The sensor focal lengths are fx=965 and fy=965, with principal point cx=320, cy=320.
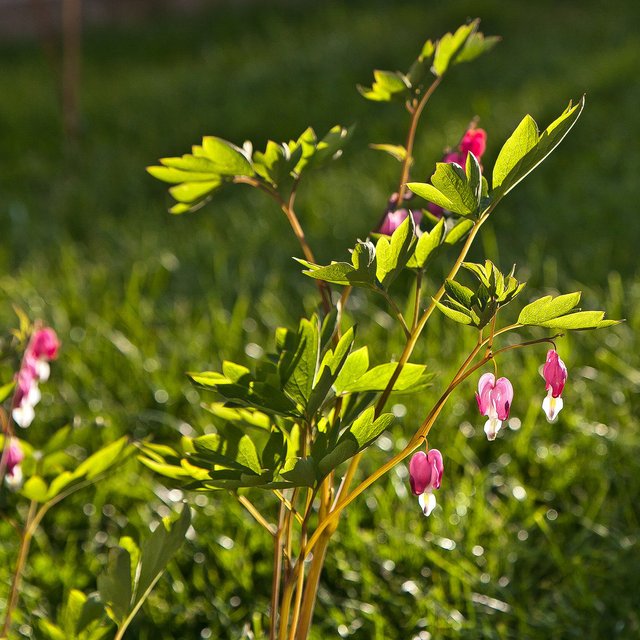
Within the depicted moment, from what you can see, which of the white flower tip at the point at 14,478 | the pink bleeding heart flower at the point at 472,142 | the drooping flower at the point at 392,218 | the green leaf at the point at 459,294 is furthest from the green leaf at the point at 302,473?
the white flower tip at the point at 14,478

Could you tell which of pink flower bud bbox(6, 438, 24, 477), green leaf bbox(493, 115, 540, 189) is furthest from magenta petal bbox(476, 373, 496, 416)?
pink flower bud bbox(6, 438, 24, 477)

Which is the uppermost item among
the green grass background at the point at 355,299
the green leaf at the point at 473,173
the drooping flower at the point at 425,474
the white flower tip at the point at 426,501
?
the green leaf at the point at 473,173

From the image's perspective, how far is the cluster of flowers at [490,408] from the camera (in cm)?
97

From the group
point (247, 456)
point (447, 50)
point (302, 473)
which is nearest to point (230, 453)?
point (247, 456)

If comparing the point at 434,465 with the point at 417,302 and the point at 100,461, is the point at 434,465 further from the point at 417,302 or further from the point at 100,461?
the point at 100,461

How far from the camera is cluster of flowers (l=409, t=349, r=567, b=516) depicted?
97 cm

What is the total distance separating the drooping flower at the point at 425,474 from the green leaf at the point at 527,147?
10.7 inches

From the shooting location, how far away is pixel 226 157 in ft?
3.66

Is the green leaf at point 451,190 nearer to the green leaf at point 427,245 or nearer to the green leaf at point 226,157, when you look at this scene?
the green leaf at point 427,245

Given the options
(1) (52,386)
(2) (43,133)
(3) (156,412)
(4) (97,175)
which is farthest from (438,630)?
(2) (43,133)

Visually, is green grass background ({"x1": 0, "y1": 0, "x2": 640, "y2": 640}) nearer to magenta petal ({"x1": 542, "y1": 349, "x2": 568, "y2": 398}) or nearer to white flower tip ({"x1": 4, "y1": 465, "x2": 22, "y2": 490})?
white flower tip ({"x1": 4, "y1": 465, "x2": 22, "y2": 490})

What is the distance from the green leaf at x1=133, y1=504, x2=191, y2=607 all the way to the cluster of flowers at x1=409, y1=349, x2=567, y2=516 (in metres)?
0.28

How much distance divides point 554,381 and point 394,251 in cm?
21

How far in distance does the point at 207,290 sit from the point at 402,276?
0.59 m
